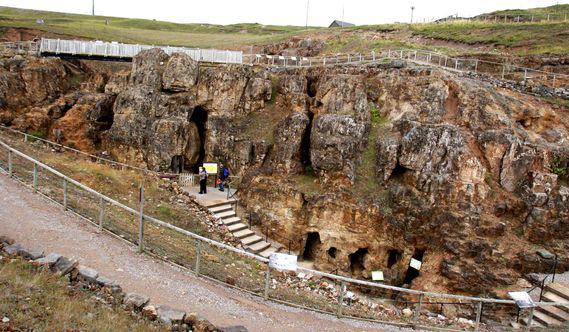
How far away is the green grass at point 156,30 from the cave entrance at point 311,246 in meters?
28.3

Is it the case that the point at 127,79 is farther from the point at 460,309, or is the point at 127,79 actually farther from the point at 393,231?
the point at 460,309

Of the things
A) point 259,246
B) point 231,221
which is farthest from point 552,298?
point 231,221

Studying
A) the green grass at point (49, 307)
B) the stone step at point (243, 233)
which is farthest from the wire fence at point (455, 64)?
the green grass at point (49, 307)

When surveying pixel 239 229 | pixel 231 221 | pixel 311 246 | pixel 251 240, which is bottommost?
pixel 311 246

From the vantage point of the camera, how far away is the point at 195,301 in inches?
371

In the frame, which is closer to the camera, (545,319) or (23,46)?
(545,319)

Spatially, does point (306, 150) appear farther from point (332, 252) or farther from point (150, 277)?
point (150, 277)

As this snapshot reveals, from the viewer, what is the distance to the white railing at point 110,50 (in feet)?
101

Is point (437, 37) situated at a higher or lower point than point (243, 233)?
higher

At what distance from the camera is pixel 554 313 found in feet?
48.0

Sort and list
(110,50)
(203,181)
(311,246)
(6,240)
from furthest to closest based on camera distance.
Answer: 1. (110,50)
2. (311,246)
3. (203,181)
4. (6,240)

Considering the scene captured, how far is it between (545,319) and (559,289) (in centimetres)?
266

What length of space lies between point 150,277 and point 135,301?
157 cm

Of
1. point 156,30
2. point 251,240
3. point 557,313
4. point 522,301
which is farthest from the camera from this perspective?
point 156,30
